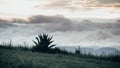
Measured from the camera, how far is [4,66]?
46.8ft

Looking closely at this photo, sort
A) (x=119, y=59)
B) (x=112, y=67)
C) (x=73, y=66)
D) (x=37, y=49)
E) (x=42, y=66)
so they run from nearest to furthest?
(x=42, y=66)
(x=73, y=66)
(x=112, y=67)
(x=119, y=59)
(x=37, y=49)

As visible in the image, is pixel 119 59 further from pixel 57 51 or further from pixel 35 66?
pixel 35 66

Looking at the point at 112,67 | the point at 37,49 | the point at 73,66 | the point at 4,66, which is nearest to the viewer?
the point at 4,66

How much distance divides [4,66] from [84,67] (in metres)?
4.92

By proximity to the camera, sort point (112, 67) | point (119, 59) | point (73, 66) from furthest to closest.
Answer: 1. point (119, 59)
2. point (112, 67)
3. point (73, 66)

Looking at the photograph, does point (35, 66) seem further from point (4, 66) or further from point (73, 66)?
point (73, 66)

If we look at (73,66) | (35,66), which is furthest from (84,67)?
(35,66)

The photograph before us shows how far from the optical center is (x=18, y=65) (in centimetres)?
1491

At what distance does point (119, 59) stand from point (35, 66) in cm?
1270

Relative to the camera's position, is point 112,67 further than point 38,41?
No

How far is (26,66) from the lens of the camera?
14938 mm

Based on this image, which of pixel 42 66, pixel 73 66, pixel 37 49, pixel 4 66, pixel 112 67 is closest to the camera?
pixel 4 66

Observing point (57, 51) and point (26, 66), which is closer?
point (26, 66)

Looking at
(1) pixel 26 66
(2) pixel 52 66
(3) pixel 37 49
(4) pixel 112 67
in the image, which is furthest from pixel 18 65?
(3) pixel 37 49
